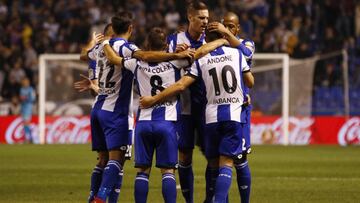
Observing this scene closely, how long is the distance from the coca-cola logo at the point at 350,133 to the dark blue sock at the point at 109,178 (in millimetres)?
17787

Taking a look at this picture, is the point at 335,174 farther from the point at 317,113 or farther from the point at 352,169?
the point at 317,113

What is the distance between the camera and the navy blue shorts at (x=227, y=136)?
1089cm

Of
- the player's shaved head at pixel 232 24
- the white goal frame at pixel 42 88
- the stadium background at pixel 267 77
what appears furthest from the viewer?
the white goal frame at pixel 42 88

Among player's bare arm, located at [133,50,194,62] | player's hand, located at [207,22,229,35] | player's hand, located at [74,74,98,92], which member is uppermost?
player's hand, located at [207,22,229,35]

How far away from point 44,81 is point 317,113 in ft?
27.7

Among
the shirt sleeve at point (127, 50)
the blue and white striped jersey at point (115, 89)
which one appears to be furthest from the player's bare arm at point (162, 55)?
the blue and white striped jersey at point (115, 89)

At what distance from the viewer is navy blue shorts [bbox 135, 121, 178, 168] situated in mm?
10758

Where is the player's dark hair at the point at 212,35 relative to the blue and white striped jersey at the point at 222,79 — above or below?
above

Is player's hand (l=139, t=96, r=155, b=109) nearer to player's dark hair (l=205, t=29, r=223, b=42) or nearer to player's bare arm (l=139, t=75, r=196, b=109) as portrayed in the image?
player's bare arm (l=139, t=75, r=196, b=109)

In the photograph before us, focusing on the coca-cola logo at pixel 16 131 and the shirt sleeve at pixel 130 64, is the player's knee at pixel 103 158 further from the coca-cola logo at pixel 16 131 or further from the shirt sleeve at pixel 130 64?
the coca-cola logo at pixel 16 131

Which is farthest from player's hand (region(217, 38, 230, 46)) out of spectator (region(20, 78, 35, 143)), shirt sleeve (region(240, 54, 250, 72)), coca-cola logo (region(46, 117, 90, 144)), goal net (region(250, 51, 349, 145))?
spectator (region(20, 78, 35, 143))

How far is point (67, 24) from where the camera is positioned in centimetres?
3391

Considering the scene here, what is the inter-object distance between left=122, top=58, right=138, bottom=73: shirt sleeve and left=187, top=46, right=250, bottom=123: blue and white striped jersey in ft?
2.19

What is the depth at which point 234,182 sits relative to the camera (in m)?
16.4
